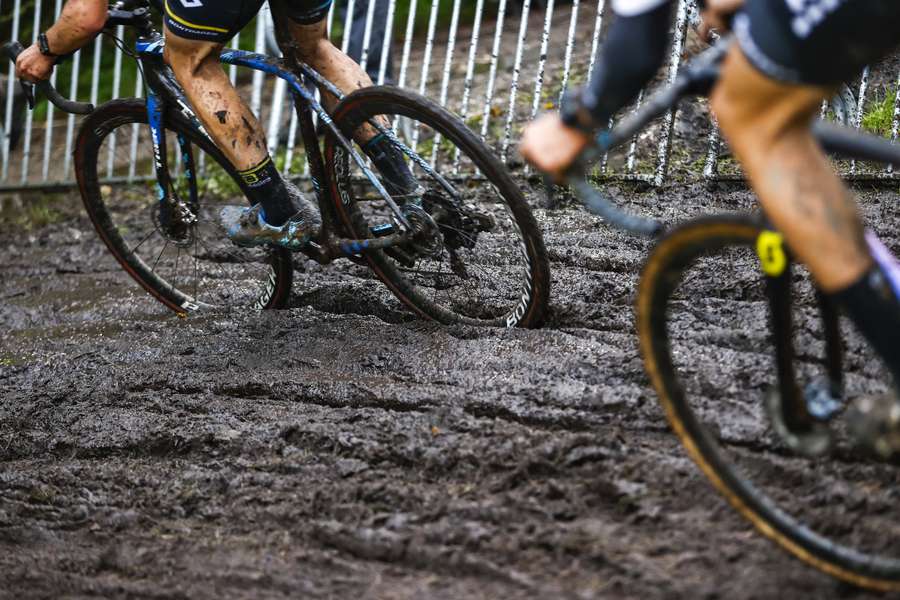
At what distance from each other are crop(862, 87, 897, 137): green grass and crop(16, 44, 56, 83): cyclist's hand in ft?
14.7

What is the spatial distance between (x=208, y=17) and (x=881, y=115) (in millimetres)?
3988

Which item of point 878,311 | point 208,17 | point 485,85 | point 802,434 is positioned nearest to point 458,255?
point 208,17

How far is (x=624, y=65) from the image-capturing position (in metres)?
2.36

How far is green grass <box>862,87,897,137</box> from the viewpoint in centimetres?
598

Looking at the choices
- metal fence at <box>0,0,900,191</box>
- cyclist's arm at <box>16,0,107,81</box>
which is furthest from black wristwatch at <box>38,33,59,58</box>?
metal fence at <box>0,0,900,191</box>

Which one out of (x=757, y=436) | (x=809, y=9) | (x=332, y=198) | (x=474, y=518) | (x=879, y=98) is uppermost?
(x=879, y=98)

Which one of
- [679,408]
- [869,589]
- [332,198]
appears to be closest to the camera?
Result: [869,589]

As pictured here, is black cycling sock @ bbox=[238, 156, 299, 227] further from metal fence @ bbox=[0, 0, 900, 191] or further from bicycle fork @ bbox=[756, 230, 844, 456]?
metal fence @ bbox=[0, 0, 900, 191]

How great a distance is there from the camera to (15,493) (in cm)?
394

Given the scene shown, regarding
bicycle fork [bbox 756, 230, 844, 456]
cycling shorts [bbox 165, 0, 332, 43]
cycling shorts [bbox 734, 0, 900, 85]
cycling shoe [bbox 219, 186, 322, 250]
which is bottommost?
bicycle fork [bbox 756, 230, 844, 456]

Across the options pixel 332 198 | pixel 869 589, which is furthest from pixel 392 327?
pixel 869 589

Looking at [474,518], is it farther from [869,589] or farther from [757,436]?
[869,589]

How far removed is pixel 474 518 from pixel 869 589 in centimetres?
117

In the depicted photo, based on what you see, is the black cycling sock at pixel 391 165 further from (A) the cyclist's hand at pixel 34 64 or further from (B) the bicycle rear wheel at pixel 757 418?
(A) the cyclist's hand at pixel 34 64
